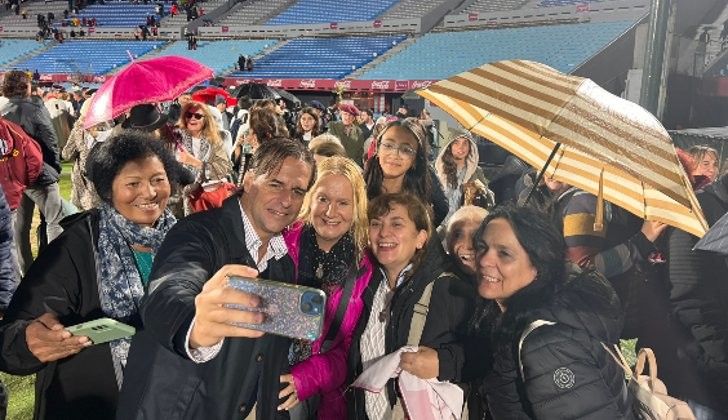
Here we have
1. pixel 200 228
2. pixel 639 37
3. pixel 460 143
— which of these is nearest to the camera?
pixel 200 228

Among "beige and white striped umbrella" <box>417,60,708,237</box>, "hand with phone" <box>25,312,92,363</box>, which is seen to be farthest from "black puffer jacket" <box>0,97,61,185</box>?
"beige and white striped umbrella" <box>417,60,708,237</box>

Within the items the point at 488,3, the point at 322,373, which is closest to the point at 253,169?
the point at 322,373

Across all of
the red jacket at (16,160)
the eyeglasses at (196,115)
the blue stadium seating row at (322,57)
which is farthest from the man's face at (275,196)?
the blue stadium seating row at (322,57)

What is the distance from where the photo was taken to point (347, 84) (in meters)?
Answer: 26.4

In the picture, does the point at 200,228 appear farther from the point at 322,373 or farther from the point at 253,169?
the point at 322,373

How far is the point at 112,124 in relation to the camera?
4914mm

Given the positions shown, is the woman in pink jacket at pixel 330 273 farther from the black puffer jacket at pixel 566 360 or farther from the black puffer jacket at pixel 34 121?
the black puffer jacket at pixel 34 121

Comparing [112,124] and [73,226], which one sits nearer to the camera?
[73,226]

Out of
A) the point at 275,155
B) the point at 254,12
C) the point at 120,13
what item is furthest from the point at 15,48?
the point at 275,155

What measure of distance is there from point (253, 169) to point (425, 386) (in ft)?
3.56

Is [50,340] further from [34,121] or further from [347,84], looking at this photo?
[347,84]

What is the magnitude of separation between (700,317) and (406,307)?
1.55 meters

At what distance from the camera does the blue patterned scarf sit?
205 centimetres

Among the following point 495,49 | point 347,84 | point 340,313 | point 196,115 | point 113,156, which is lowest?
point 347,84
